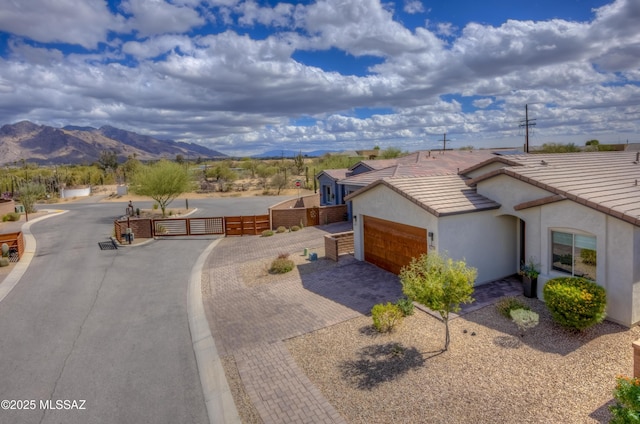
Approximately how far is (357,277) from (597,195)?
28.8 ft

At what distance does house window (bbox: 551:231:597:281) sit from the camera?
38.5ft

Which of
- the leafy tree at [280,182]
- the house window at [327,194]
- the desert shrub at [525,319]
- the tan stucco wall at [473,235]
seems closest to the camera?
the desert shrub at [525,319]

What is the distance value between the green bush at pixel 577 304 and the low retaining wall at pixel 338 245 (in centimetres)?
1000

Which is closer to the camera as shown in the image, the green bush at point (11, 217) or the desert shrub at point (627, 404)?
the desert shrub at point (627, 404)

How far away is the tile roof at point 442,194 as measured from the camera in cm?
1431

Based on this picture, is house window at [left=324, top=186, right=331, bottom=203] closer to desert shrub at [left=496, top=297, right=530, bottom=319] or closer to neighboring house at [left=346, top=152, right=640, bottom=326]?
neighboring house at [left=346, top=152, right=640, bottom=326]

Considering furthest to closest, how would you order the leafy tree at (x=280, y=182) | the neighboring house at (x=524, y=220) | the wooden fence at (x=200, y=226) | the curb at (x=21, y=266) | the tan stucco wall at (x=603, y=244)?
1. the leafy tree at (x=280, y=182)
2. the wooden fence at (x=200, y=226)
3. the curb at (x=21, y=266)
4. the neighboring house at (x=524, y=220)
5. the tan stucco wall at (x=603, y=244)

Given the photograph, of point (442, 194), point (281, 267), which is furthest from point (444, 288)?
point (281, 267)

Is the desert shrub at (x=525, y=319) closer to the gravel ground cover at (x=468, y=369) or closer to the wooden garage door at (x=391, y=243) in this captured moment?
the gravel ground cover at (x=468, y=369)

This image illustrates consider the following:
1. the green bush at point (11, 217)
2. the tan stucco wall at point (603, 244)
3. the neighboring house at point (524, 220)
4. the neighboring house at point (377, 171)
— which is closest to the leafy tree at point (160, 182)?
the green bush at point (11, 217)

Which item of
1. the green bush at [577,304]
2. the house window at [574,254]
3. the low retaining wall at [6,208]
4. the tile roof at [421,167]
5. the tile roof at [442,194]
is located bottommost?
the green bush at [577,304]

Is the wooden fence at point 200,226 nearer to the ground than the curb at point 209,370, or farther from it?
farther from it

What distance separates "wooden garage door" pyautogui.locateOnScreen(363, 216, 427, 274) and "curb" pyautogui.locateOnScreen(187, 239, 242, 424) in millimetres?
7730

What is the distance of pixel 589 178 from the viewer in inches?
555
